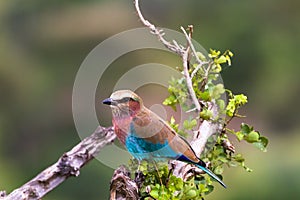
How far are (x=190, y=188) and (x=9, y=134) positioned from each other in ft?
15.6

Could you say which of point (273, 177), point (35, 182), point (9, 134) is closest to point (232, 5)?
point (273, 177)

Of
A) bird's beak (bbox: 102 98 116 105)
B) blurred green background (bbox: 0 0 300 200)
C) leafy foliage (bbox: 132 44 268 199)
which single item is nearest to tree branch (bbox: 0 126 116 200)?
leafy foliage (bbox: 132 44 268 199)

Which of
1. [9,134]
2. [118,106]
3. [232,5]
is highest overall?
[232,5]

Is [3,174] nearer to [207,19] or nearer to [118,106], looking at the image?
[207,19]

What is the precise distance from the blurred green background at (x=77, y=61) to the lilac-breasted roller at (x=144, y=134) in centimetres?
407

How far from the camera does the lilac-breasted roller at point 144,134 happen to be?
3.55 feet

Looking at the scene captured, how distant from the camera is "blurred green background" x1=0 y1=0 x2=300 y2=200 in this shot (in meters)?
5.34

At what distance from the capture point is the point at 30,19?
231 inches

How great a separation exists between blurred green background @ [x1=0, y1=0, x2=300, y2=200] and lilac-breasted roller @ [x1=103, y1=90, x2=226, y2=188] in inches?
160

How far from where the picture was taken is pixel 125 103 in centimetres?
108

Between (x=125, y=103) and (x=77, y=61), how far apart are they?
4.53 metres

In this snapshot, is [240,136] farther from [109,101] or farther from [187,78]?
[109,101]

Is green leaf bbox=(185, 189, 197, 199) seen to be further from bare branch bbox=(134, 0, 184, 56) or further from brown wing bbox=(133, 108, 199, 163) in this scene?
bare branch bbox=(134, 0, 184, 56)

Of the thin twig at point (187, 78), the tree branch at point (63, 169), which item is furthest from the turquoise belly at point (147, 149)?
the tree branch at point (63, 169)
